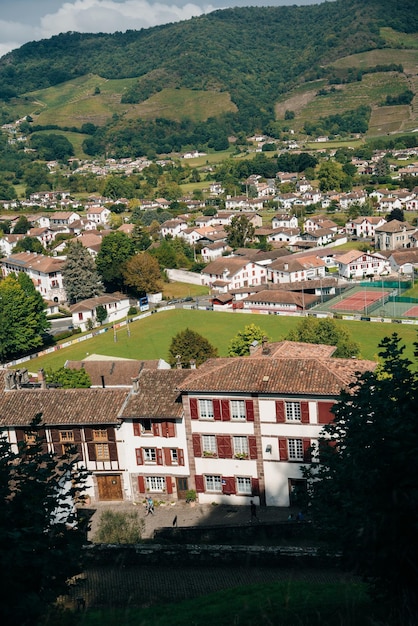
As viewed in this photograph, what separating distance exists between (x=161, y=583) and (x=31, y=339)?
46.7 metres

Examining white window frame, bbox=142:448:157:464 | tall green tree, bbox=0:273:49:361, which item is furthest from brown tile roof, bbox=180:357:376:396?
tall green tree, bbox=0:273:49:361

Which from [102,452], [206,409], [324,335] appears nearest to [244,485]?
[206,409]

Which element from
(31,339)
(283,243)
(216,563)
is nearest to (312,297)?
(31,339)

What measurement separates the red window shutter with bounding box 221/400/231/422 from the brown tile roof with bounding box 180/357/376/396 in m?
0.62

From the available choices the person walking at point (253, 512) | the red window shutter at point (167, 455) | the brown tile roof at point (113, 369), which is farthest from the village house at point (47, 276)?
the person walking at point (253, 512)

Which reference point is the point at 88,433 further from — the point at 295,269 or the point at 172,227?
the point at 172,227

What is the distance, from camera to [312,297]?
252 ft

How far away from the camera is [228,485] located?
30875mm

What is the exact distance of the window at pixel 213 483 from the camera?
31066 mm

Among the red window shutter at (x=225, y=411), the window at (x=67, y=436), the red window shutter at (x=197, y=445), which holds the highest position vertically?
the red window shutter at (x=225, y=411)

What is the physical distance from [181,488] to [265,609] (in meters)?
16.1

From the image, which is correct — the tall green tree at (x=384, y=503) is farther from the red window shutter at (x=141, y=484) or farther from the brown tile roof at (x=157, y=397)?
the red window shutter at (x=141, y=484)

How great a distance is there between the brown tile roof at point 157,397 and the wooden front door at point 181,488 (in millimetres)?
2976

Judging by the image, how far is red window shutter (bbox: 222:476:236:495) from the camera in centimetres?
3075
